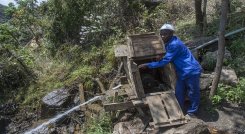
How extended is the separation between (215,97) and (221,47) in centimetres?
105

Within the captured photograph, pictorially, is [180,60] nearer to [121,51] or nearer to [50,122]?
[121,51]

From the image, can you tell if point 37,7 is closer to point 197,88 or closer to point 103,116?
point 103,116

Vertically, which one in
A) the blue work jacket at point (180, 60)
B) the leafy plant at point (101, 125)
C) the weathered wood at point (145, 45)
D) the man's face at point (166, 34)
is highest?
the man's face at point (166, 34)

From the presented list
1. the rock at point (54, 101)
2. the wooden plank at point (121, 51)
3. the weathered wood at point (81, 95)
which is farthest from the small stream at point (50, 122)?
the wooden plank at point (121, 51)

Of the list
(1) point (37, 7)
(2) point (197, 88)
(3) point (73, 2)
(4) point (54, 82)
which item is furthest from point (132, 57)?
(1) point (37, 7)

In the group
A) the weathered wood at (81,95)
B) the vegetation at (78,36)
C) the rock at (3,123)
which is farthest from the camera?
the vegetation at (78,36)

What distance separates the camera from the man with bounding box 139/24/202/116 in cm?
687

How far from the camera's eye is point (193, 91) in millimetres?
6953

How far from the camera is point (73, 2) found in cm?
1348

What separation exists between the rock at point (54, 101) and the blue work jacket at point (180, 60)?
4.09m

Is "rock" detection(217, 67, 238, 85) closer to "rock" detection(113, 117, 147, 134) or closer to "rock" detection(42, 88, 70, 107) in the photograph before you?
"rock" detection(113, 117, 147, 134)

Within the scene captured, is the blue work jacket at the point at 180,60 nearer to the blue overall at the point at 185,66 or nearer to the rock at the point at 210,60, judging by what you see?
the blue overall at the point at 185,66

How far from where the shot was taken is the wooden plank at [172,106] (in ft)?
21.9

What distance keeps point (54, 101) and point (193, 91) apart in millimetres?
4666
